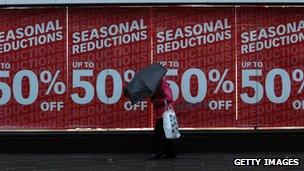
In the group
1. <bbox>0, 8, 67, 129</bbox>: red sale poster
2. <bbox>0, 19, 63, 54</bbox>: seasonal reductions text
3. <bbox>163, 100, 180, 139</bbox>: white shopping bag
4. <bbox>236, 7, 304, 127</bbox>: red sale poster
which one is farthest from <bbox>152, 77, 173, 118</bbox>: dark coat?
<bbox>0, 19, 63, 54</bbox>: seasonal reductions text

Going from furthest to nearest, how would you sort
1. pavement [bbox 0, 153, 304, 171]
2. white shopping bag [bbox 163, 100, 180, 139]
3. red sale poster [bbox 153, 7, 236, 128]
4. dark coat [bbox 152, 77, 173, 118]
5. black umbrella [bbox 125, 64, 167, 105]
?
red sale poster [bbox 153, 7, 236, 128]
dark coat [bbox 152, 77, 173, 118]
white shopping bag [bbox 163, 100, 180, 139]
black umbrella [bbox 125, 64, 167, 105]
pavement [bbox 0, 153, 304, 171]

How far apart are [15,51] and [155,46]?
263 cm

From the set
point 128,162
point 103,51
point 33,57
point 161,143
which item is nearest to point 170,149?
point 161,143

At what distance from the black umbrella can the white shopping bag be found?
46cm

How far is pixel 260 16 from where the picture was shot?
12.2 m

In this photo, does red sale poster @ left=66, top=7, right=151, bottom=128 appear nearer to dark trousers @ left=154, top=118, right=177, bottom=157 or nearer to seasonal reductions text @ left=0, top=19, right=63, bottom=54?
seasonal reductions text @ left=0, top=19, right=63, bottom=54

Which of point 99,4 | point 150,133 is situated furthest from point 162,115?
point 99,4

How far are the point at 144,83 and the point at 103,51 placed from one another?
1.47 meters

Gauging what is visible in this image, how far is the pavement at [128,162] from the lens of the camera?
35.5ft

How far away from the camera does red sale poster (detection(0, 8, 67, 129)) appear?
1227 centimetres

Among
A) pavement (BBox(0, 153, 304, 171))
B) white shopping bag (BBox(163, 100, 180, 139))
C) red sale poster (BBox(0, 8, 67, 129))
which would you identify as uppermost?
red sale poster (BBox(0, 8, 67, 129))

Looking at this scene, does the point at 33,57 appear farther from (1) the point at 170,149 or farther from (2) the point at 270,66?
(2) the point at 270,66

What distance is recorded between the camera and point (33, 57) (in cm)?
1230

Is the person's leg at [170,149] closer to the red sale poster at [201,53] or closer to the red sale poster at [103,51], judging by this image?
the red sale poster at [103,51]
